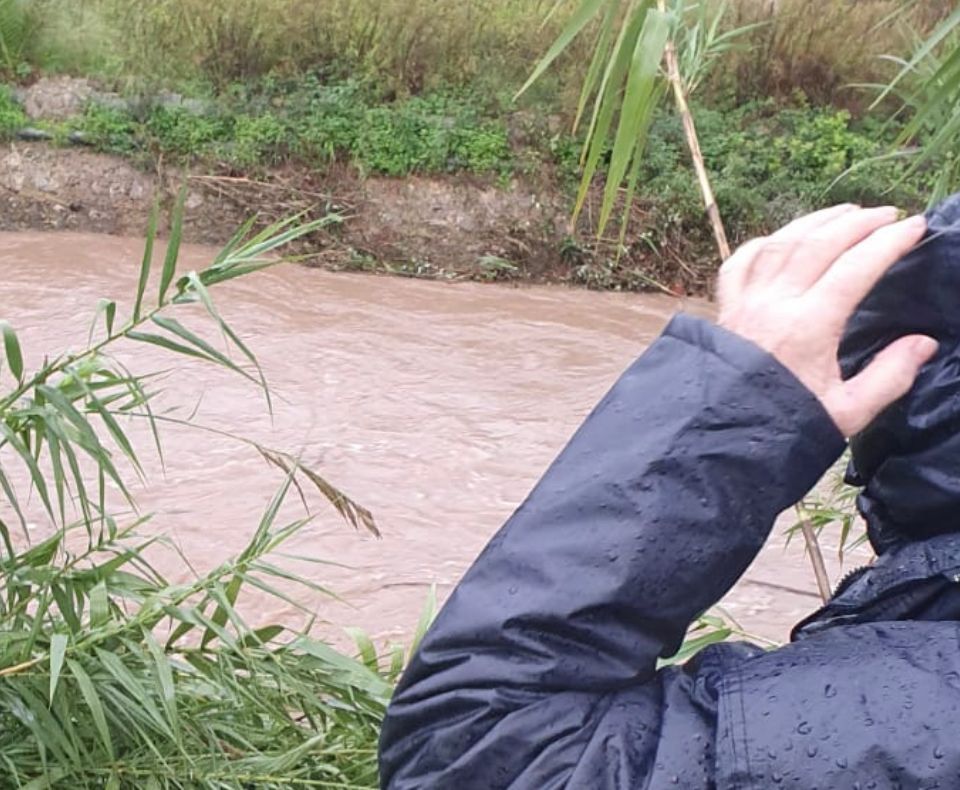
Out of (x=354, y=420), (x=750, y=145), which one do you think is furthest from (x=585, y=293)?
(x=354, y=420)

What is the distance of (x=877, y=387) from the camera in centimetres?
76

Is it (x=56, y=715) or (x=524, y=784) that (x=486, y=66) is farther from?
(x=524, y=784)

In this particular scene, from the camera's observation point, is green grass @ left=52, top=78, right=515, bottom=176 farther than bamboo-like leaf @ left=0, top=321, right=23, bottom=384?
Yes

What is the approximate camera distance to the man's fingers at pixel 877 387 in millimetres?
757

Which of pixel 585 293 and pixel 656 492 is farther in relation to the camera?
pixel 585 293

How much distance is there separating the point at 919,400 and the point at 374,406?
467 centimetres

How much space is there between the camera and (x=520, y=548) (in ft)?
2.52

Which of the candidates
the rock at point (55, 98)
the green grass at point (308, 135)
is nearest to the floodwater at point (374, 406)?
the green grass at point (308, 135)

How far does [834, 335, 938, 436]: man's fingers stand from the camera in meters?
0.76

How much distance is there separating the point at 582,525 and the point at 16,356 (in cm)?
124

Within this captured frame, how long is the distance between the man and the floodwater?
9.13 feet

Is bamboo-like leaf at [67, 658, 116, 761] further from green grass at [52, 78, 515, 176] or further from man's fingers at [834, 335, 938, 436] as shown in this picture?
green grass at [52, 78, 515, 176]

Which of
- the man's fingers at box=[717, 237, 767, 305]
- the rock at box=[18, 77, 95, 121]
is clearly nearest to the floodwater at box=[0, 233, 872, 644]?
the rock at box=[18, 77, 95, 121]

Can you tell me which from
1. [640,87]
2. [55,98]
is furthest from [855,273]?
[55,98]
